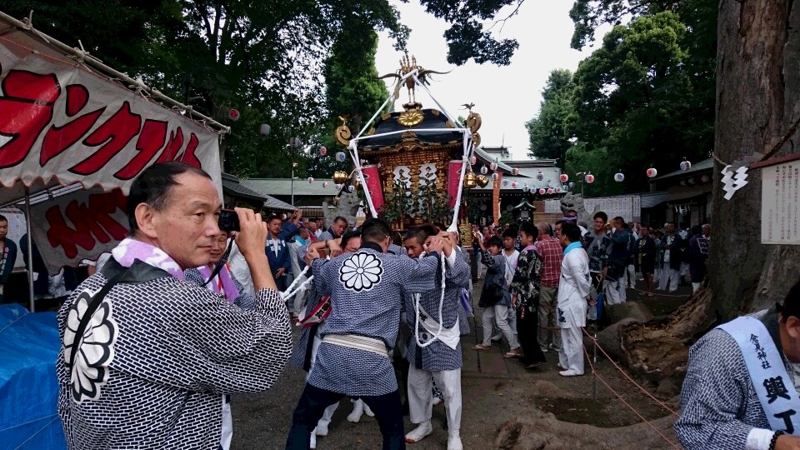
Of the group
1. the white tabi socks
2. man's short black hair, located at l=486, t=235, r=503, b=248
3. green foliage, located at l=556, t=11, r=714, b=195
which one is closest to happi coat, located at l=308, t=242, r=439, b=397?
the white tabi socks

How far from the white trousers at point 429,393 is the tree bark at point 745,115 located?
2.91 metres

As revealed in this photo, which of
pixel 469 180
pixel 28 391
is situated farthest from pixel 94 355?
pixel 469 180

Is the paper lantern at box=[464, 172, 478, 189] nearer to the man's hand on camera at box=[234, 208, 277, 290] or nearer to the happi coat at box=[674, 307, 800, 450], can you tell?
the happi coat at box=[674, 307, 800, 450]

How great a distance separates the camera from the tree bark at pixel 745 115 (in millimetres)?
4914

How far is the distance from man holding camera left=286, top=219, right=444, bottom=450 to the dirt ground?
1.25 meters

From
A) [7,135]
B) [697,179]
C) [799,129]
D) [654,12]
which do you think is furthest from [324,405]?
[654,12]

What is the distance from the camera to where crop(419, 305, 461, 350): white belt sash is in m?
4.28

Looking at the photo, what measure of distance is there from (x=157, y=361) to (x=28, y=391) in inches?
84.4

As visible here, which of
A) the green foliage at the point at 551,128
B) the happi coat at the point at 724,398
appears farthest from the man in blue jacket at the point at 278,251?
the green foliage at the point at 551,128

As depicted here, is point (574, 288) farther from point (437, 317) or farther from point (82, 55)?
point (82, 55)

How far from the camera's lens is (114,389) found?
1.36m

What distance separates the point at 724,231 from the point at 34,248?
7.02 meters

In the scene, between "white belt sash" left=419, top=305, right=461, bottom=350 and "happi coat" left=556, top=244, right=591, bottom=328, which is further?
"happi coat" left=556, top=244, right=591, bottom=328

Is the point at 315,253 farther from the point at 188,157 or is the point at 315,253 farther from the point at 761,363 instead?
the point at 761,363
